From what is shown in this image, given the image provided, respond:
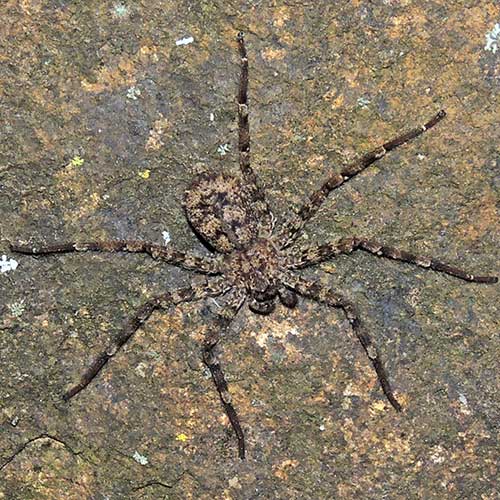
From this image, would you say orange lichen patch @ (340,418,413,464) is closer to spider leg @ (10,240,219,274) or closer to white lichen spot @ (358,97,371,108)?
spider leg @ (10,240,219,274)

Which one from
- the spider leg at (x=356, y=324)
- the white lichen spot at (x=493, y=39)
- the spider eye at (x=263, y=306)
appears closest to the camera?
the white lichen spot at (x=493, y=39)

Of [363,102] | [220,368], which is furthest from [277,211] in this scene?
[220,368]

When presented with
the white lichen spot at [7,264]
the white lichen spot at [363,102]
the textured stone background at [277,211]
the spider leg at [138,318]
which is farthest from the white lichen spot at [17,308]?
the white lichen spot at [363,102]

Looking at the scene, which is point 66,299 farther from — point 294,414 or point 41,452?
point 294,414

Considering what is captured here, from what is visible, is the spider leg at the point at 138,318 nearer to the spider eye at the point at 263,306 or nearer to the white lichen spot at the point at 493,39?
the spider eye at the point at 263,306

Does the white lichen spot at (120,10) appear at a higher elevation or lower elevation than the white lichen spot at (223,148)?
higher

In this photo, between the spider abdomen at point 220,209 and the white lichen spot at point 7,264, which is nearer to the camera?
the spider abdomen at point 220,209

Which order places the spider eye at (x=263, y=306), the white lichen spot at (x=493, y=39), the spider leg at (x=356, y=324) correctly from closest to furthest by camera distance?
the white lichen spot at (x=493, y=39), the spider leg at (x=356, y=324), the spider eye at (x=263, y=306)
